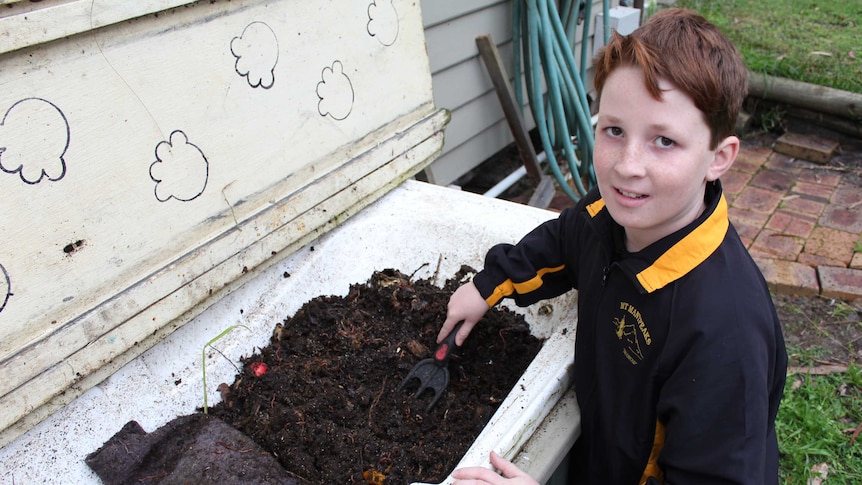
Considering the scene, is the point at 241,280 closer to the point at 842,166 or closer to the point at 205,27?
the point at 205,27

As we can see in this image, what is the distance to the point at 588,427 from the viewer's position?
4.23 ft

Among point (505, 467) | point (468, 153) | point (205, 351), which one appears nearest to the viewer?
point (505, 467)

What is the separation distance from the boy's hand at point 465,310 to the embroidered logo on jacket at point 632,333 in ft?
1.19

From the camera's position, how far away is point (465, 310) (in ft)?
4.92

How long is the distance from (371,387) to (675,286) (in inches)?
28.6

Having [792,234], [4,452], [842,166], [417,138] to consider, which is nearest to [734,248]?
[417,138]

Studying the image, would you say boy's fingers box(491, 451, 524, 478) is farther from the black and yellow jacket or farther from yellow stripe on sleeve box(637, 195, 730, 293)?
yellow stripe on sleeve box(637, 195, 730, 293)

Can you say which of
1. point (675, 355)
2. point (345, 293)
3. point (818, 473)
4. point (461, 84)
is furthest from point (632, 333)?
point (461, 84)

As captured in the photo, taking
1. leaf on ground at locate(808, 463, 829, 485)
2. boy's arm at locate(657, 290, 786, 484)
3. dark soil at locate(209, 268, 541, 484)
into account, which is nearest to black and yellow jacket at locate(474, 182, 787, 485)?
boy's arm at locate(657, 290, 786, 484)

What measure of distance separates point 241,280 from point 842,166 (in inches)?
126

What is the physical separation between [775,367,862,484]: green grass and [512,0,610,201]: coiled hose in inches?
52.1

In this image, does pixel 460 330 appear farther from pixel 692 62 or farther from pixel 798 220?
pixel 798 220

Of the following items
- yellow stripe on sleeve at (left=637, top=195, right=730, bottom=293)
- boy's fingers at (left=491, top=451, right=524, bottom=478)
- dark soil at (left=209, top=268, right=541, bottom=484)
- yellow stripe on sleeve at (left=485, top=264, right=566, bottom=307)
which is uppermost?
yellow stripe on sleeve at (left=637, top=195, right=730, bottom=293)

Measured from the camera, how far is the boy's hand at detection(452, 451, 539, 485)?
105cm
